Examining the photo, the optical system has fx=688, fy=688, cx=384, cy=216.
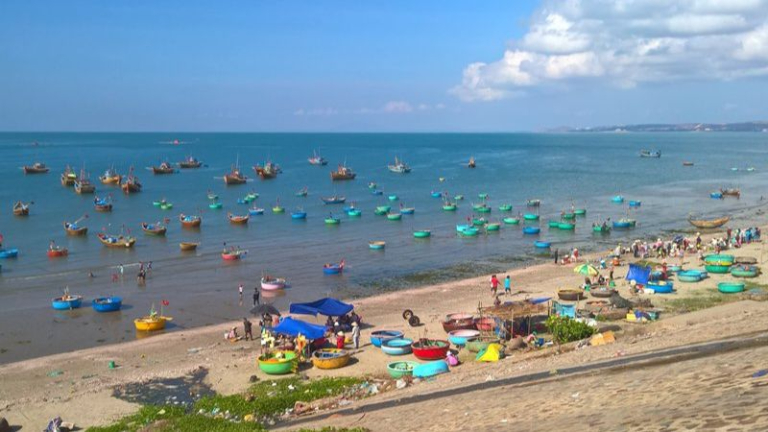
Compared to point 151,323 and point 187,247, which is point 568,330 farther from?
point 187,247

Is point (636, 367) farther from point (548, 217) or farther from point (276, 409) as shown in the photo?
point (548, 217)

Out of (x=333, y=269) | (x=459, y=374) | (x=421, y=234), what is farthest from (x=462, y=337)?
(x=421, y=234)

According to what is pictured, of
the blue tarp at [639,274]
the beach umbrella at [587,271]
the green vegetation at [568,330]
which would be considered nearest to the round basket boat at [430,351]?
the green vegetation at [568,330]

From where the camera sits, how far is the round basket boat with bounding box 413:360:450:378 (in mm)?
22922

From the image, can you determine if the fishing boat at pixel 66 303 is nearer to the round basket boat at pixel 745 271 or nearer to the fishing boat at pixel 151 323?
the fishing boat at pixel 151 323

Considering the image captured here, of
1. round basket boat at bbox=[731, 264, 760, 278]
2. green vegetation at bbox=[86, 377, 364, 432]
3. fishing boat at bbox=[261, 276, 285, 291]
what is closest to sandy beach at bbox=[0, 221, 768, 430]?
round basket boat at bbox=[731, 264, 760, 278]

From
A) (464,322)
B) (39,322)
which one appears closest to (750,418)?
(464,322)

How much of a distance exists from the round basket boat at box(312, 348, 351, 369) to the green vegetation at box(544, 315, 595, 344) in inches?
306

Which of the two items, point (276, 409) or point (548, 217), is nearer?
point (276, 409)

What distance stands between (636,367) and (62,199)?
8993 cm

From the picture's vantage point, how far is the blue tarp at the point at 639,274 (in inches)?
1459

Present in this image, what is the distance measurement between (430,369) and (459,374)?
46.6 inches

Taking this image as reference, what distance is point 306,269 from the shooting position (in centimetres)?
4781

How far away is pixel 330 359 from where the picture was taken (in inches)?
988
